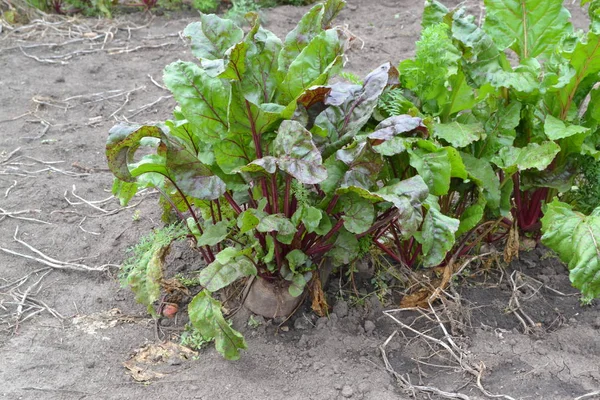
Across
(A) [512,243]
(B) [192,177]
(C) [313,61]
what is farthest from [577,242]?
(B) [192,177]

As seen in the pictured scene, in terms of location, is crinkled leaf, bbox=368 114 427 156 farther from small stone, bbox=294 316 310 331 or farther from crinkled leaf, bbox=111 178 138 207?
crinkled leaf, bbox=111 178 138 207

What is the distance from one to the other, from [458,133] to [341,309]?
0.93 m

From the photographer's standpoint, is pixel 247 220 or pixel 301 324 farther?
pixel 301 324

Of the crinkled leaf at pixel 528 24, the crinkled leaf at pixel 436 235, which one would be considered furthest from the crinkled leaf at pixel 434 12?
the crinkled leaf at pixel 436 235

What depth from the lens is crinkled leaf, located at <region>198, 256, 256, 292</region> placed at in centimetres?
260

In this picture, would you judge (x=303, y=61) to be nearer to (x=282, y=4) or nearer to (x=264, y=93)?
(x=264, y=93)

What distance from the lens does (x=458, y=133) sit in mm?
2879

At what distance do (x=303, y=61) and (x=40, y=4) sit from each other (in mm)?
5246

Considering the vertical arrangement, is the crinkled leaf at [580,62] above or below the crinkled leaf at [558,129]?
above

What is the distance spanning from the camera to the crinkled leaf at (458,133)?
283 centimetres

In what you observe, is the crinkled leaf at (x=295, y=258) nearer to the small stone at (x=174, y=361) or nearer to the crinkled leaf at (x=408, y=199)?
the crinkled leaf at (x=408, y=199)

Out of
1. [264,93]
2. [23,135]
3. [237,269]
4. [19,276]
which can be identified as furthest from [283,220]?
[23,135]

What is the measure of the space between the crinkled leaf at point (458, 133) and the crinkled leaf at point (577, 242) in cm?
46

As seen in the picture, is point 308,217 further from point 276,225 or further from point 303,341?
point 303,341
